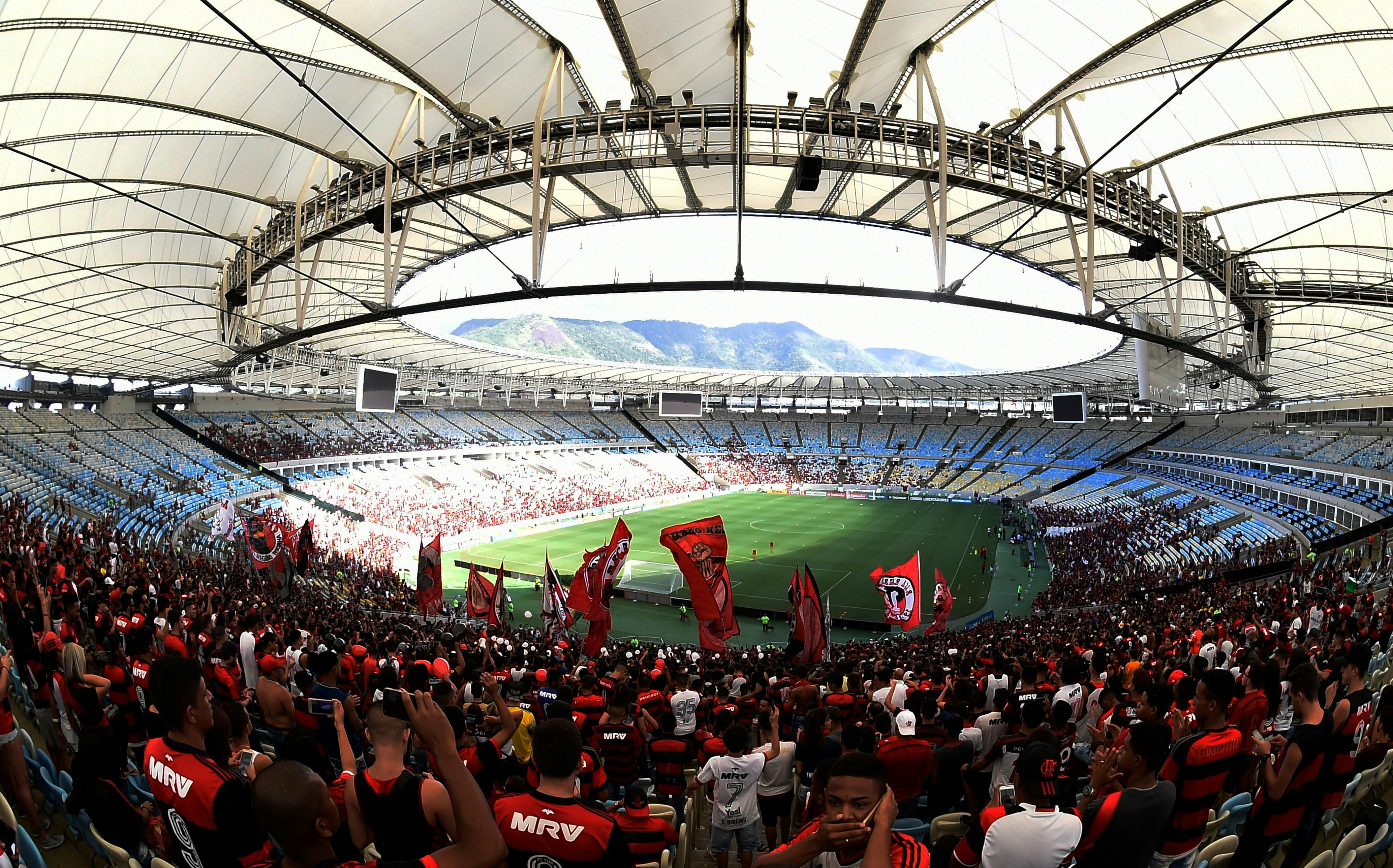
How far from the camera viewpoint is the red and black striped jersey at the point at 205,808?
10.1ft

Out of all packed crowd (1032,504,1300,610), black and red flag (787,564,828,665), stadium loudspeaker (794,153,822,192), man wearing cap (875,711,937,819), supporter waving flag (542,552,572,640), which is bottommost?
packed crowd (1032,504,1300,610)

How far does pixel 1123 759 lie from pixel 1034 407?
70161 millimetres

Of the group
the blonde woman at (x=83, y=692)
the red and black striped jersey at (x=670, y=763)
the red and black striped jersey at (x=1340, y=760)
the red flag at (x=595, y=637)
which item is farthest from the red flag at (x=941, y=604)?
the blonde woman at (x=83, y=692)

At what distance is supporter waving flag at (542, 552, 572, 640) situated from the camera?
2028cm

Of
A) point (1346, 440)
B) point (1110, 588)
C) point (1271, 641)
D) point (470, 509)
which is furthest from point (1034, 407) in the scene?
point (1271, 641)

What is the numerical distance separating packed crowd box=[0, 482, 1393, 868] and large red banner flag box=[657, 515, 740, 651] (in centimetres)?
234

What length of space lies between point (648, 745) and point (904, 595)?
43.1 feet

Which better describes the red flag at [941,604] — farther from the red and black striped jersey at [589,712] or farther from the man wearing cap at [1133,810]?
the man wearing cap at [1133,810]

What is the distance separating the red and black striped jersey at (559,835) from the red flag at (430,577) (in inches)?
784

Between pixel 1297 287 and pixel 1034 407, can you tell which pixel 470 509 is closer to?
pixel 1297 287

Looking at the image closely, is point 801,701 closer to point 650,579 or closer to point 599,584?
point 599,584

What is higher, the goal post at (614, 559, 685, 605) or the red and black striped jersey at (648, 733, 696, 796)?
the red and black striped jersey at (648, 733, 696, 796)

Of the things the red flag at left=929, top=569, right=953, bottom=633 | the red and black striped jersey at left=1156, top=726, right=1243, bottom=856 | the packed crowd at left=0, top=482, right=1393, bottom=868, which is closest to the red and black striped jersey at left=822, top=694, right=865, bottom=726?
the packed crowd at left=0, top=482, right=1393, bottom=868

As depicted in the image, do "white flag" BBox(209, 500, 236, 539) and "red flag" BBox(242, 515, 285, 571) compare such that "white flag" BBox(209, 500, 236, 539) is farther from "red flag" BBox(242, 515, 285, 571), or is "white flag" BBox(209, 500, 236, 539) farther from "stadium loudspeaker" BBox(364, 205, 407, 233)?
"stadium loudspeaker" BBox(364, 205, 407, 233)
